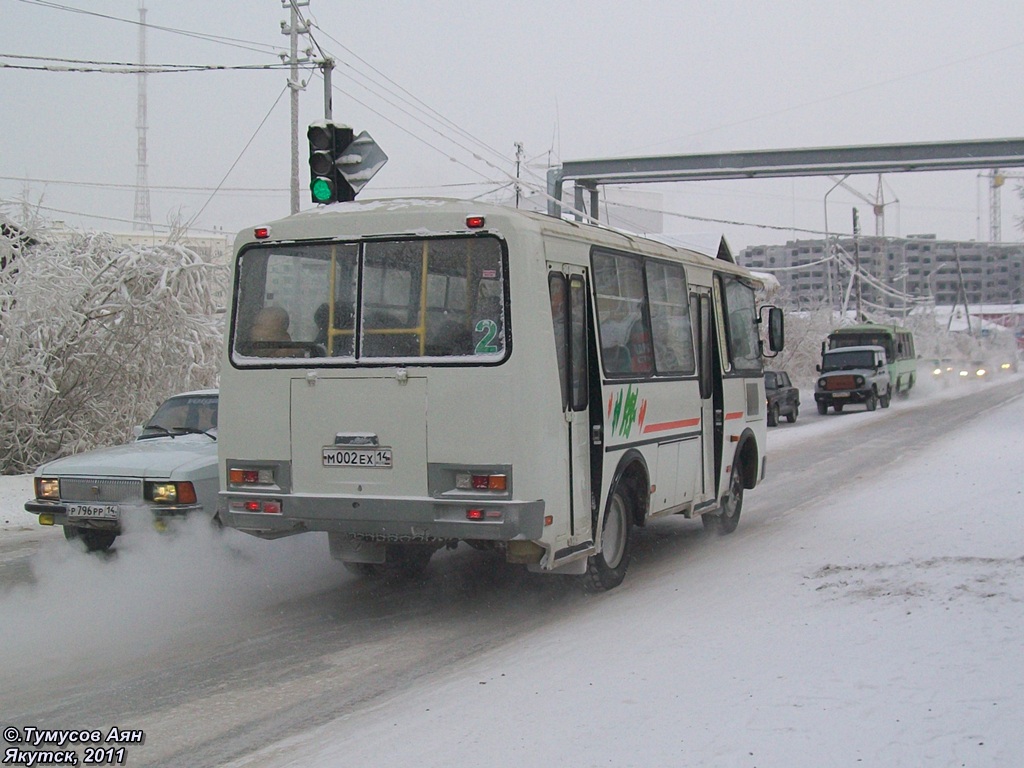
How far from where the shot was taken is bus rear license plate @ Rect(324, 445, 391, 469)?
25.5 feet

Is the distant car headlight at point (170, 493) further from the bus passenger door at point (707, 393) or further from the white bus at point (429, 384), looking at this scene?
the bus passenger door at point (707, 393)

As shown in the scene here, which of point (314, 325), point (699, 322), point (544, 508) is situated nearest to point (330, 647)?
point (544, 508)

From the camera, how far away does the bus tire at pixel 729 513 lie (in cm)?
1215

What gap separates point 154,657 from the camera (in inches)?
290

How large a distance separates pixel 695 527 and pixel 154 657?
23.4 feet

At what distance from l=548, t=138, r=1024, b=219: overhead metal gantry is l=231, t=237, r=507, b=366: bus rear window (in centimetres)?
2215

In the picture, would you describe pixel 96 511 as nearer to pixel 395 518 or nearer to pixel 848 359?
pixel 395 518

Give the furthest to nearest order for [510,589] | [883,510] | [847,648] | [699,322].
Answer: [883,510], [699,322], [510,589], [847,648]

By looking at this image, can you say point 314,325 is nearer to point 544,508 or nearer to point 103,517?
point 544,508

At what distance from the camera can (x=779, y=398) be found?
102ft

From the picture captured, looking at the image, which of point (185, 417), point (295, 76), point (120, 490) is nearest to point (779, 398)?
point (295, 76)

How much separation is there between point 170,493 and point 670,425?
176 inches

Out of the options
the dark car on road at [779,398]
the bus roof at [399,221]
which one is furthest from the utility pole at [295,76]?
the bus roof at [399,221]

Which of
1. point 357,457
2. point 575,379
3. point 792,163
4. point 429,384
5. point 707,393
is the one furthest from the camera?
point 792,163
